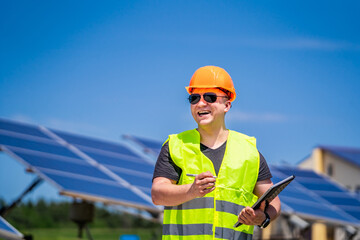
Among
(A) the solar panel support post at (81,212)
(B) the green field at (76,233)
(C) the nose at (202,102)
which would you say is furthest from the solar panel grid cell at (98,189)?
(B) the green field at (76,233)

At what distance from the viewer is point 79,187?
882cm

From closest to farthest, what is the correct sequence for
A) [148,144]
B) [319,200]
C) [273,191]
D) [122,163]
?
1. [273,191]
2. [122,163]
3. [319,200]
4. [148,144]

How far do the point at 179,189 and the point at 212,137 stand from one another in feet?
1.55

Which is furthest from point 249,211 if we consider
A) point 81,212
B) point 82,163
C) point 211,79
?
point 82,163

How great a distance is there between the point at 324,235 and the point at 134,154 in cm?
789

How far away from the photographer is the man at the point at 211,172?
3139mm

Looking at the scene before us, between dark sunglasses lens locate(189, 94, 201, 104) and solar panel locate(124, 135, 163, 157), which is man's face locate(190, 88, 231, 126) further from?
solar panel locate(124, 135, 163, 157)

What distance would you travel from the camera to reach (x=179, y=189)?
2.99m

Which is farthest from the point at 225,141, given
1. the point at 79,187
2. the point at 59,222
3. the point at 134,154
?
the point at 59,222

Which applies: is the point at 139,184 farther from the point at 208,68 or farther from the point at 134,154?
the point at 208,68

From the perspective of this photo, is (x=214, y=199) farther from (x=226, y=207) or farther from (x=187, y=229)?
(x=187, y=229)

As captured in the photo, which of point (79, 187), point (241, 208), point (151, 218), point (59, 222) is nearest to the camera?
point (241, 208)

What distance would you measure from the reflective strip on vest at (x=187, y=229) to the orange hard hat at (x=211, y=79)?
75 cm

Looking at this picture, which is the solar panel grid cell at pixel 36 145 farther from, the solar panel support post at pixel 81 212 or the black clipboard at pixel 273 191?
the black clipboard at pixel 273 191
